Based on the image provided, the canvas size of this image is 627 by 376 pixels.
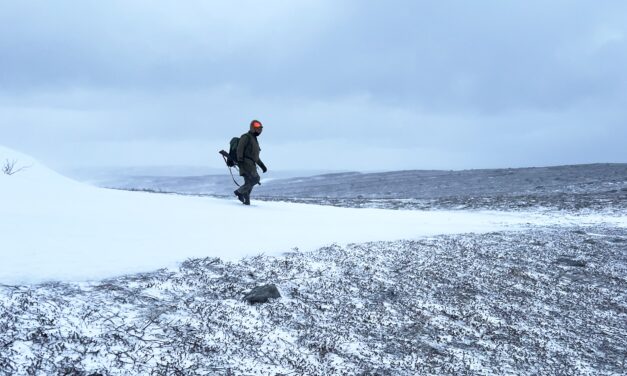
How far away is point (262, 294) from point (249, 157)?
9638 mm

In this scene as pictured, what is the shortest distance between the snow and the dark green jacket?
3.80 ft

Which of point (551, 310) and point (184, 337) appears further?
point (551, 310)

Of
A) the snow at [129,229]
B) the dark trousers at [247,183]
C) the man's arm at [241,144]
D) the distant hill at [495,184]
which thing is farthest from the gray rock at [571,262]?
the distant hill at [495,184]

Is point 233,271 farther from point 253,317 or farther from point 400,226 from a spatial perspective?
point 400,226

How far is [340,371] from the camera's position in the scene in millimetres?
5801

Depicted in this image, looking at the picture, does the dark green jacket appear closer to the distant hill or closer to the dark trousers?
the dark trousers

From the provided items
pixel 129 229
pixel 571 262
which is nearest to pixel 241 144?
pixel 129 229

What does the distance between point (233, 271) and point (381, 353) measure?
290 centimetres

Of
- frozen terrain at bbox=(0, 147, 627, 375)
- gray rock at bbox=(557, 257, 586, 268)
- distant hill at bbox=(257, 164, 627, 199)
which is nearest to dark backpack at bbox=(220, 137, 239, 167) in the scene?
frozen terrain at bbox=(0, 147, 627, 375)

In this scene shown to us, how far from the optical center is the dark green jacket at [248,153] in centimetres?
→ 1631

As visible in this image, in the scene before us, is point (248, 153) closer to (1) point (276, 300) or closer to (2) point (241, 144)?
(2) point (241, 144)

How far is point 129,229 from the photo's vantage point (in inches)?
400

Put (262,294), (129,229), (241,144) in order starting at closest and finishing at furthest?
(262,294) → (129,229) → (241,144)

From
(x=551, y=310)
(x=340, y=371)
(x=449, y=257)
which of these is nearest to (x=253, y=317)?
(x=340, y=371)
